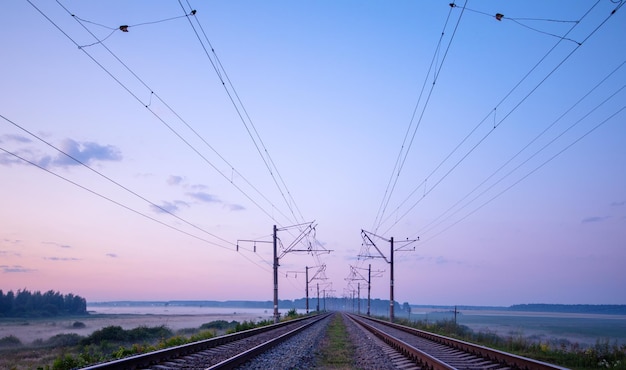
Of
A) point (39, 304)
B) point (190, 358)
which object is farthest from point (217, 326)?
point (39, 304)

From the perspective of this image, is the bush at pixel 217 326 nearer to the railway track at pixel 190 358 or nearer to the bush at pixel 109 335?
the bush at pixel 109 335

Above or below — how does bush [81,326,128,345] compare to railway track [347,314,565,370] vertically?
below

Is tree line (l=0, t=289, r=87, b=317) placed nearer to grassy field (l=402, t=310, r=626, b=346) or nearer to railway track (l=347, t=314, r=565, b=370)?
grassy field (l=402, t=310, r=626, b=346)

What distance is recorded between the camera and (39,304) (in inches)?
4934

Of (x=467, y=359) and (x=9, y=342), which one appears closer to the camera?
(x=467, y=359)

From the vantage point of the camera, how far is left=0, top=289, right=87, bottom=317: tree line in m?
114

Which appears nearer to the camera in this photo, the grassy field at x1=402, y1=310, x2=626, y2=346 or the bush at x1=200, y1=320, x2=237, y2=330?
the grassy field at x1=402, y1=310, x2=626, y2=346

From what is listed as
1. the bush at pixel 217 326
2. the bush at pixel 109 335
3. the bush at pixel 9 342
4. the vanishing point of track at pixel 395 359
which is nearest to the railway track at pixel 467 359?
the vanishing point of track at pixel 395 359

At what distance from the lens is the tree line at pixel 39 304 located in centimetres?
11431

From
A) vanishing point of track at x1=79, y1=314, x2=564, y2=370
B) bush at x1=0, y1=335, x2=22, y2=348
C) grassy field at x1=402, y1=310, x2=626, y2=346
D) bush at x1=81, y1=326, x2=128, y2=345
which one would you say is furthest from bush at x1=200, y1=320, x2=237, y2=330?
vanishing point of track at x1=79, y1=314, x2=564, y2=370

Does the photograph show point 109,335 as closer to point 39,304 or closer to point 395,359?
point 395,359

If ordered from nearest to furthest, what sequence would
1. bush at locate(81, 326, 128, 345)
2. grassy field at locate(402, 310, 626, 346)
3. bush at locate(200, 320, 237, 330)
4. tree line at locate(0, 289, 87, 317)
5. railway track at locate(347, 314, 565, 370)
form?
railway track at locate(347, 314, 565, 370) → grassy field at locate(402, 310, 626, 346) → bush at locate(81, 326, 128, 345) → bush at locate(200, 320, 237, 330) → tree line at locate(0, 289, 87, 317)

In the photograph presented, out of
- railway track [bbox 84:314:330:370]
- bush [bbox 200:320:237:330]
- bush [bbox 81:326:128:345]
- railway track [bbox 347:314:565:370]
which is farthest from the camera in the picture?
bush [bbox 200:320:237:330]

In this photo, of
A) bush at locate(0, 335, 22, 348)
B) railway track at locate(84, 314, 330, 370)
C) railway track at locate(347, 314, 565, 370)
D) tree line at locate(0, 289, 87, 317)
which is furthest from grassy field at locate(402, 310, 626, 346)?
tree line at locate(0, 289, 87, 317)
